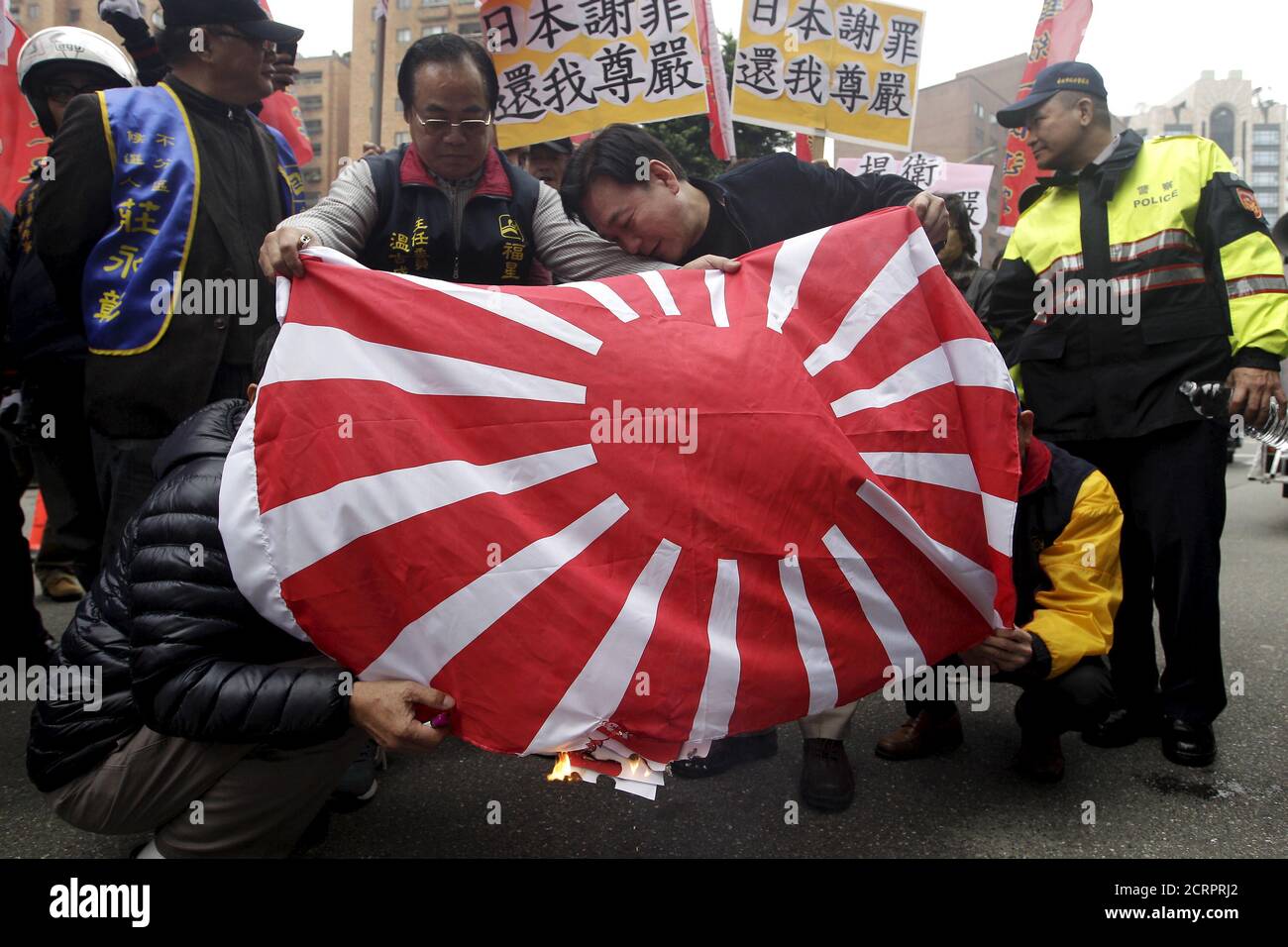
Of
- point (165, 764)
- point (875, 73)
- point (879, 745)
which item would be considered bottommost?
point (879, 745)

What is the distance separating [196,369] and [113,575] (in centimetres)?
71

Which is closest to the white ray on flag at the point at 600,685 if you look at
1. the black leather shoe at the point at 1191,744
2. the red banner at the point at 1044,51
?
the black leather shoe at the point at 1191,744

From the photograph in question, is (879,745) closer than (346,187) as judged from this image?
No

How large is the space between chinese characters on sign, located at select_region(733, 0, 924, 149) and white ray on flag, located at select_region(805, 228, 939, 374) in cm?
276

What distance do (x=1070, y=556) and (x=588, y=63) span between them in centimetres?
265

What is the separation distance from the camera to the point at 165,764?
1655 mm

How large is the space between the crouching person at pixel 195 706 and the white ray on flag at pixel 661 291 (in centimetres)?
78

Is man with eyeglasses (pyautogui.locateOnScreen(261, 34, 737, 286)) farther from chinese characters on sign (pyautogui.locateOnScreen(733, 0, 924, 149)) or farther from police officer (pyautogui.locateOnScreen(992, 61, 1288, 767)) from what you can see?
chinese characters on sign (pyautogui.locateOnScreen(733, 0, 924, 149))

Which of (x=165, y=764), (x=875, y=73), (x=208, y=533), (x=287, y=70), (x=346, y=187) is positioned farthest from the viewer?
(x=875, y=73)

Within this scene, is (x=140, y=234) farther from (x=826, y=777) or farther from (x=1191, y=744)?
(x=1191, y=744)

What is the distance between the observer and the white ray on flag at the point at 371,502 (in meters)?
1.47

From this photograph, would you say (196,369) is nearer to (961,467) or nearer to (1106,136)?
(961,467)

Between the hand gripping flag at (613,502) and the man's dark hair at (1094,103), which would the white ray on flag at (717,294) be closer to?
the hand gripping flag at (613,502)
